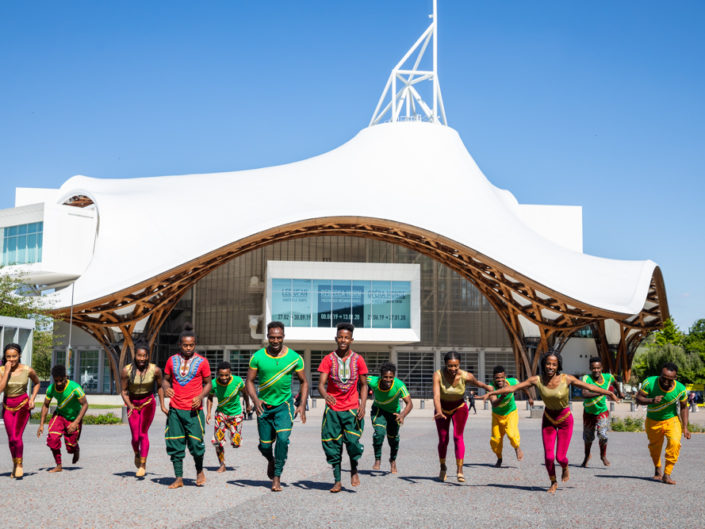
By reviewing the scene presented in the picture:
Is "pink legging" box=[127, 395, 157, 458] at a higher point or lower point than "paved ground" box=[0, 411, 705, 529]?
higher

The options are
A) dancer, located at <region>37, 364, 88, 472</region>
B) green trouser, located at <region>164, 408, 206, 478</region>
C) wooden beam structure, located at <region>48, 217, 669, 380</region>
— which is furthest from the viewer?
wooden beam structure, located at <region>48, 217, 669, 380</region>

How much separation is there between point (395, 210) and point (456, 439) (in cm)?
2844

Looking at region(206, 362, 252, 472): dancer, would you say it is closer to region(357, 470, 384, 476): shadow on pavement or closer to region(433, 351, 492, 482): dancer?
region(357, 470, 384, 476): shadow on pavement

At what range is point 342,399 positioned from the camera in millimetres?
8961

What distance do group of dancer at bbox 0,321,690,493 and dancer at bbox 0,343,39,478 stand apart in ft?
0.04

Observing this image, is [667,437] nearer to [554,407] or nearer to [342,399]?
[554,407]

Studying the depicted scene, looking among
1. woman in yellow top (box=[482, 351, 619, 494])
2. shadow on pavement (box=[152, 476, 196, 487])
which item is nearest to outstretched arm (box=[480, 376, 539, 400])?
woman in yellow top (box=[482, 351, 619, 494])

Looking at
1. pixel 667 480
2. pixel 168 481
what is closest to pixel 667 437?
pixel 667 480

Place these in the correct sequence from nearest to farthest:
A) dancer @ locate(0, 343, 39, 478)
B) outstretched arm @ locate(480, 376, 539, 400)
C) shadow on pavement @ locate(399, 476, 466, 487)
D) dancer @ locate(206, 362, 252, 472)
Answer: outstretched arm @ locate(480, 376, 539, 400) < shadow on pavement @ locate(399, 476, 466, 487) < dancer @ locate(0, 343, 39, 478) < dancer @ locate(206, 362, 252, 472)

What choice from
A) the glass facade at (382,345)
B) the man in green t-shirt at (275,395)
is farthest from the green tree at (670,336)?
the man in green t-shirt at (275,395)

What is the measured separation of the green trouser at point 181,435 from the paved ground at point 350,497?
0.35 m

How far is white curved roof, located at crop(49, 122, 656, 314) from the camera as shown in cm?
3719

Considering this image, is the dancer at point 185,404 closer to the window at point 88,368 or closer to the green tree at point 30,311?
the green tree at point 30,311

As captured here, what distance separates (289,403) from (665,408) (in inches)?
184
